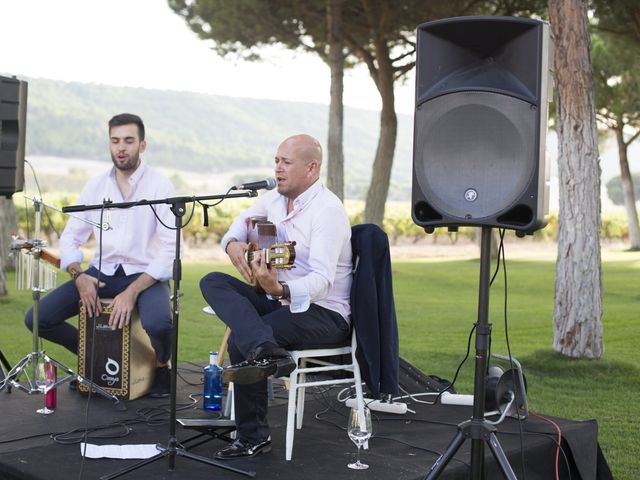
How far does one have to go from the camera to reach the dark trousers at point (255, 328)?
3.36m

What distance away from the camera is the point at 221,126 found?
7294cm

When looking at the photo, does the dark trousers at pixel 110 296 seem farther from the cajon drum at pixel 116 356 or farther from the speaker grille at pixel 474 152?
the speaker grille at pixel 474 152

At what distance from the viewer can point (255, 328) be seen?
3.36 m

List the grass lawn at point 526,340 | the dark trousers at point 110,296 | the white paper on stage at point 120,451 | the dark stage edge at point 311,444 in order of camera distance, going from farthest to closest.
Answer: the grass lawn at point 526,340
the dark trousers at point 110,296
the white paper on stage at point 120,451
the dark stage edge at point 311,444

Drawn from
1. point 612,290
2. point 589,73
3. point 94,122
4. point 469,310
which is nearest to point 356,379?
point 589,73

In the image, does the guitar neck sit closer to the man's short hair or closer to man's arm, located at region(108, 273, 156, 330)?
man's arm, located at region(108, 273, 156, 330)

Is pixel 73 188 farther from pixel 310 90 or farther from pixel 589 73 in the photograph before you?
pixel 589 73

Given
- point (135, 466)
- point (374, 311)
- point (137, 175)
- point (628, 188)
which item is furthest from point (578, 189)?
point (628, 188)

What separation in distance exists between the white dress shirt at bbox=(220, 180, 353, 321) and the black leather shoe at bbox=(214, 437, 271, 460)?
53cm

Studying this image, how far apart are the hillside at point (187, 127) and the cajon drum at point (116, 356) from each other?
→ 2035 inches

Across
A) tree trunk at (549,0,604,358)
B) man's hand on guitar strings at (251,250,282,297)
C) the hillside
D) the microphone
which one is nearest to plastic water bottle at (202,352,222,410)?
man's hand on guitar strings at (251,250,282,297)

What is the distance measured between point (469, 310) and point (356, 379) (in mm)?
6472

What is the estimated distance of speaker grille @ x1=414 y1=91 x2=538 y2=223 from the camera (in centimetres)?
270

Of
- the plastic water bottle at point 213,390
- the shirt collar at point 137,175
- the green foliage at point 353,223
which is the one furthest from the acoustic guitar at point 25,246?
the green foliage at point 353,223
